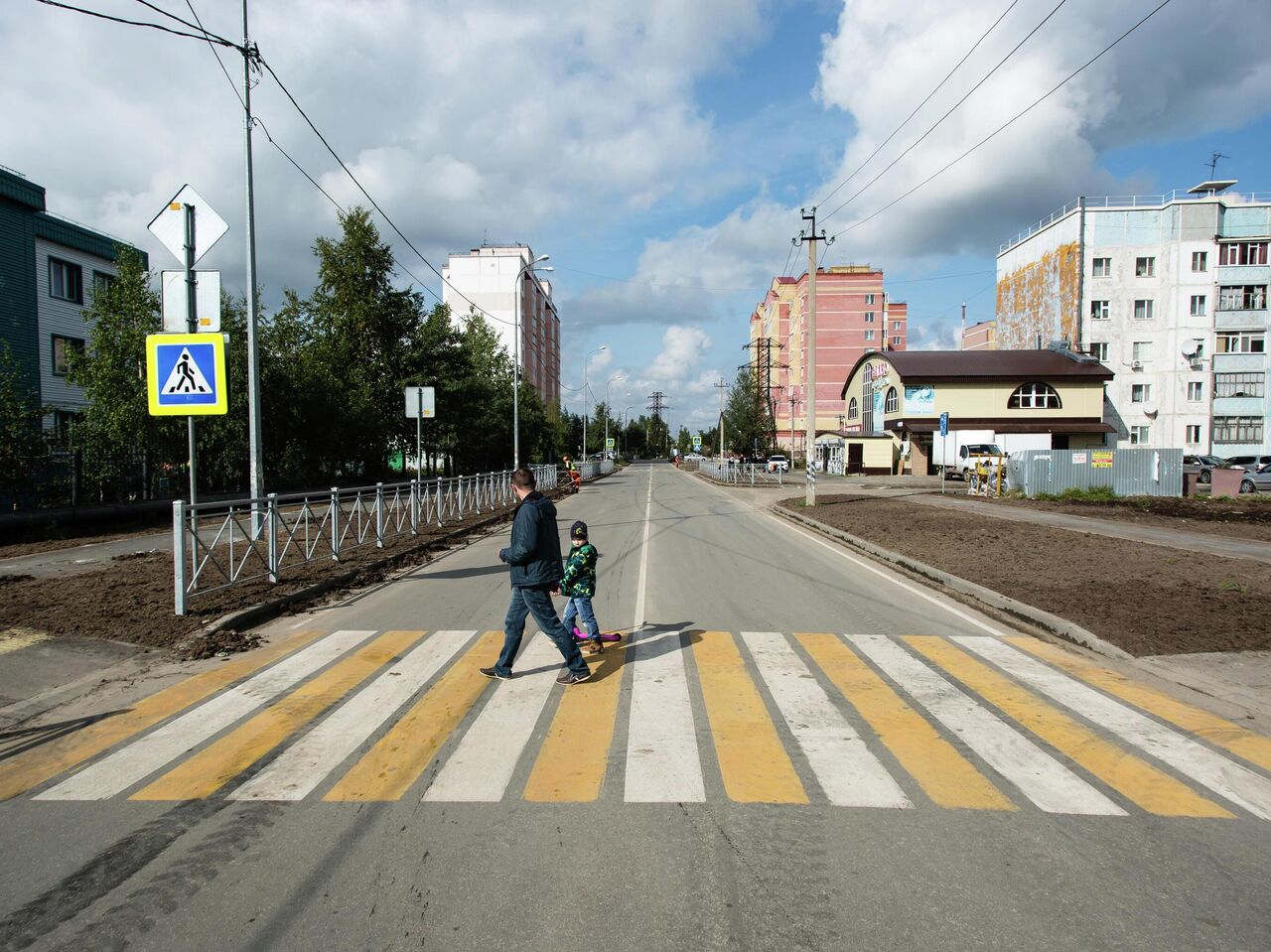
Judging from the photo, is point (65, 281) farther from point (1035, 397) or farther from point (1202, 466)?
point (1202, 466)

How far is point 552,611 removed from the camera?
6398 millimetres

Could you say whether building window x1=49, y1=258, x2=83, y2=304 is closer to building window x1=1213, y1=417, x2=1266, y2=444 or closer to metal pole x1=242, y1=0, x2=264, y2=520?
metal pole x1=242, y1=0, x2=264, y2=520

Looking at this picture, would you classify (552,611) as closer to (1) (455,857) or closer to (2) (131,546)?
(1) (455,857)

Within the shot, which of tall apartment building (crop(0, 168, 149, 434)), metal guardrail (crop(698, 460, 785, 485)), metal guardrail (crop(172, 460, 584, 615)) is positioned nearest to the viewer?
metal guardrail (crop(172, 460, 584, 615))

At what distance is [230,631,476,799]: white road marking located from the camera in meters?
4.37

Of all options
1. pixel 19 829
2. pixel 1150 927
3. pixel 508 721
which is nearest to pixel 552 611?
pixel 508 721

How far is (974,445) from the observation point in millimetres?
47188

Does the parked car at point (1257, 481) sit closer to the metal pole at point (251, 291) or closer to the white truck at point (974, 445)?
the white truck at point (974, 445)

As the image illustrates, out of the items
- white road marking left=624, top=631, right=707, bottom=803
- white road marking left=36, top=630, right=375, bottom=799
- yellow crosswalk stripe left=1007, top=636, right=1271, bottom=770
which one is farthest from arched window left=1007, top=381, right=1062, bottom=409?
white road marking left=36, top=630, right=375, bottom=799

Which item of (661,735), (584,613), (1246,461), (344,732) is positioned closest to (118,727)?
(344,732)

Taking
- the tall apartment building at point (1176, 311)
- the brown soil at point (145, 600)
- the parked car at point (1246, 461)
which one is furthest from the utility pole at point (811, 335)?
the tall apartment building at point (1176, 311)

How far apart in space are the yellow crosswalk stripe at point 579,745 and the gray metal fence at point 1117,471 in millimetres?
29050

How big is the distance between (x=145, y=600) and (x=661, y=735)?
286 inches

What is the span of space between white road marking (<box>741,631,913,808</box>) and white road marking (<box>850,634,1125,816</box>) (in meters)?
0.72
